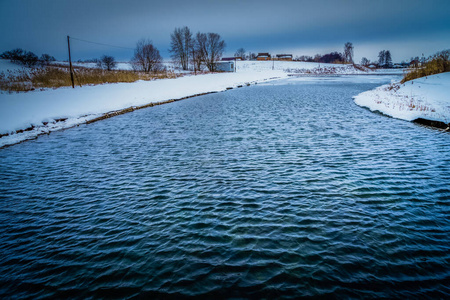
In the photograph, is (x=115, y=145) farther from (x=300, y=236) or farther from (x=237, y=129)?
(x=300, y=236)

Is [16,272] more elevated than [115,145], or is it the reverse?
[115,145]

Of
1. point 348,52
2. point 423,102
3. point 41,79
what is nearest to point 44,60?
point 41,79

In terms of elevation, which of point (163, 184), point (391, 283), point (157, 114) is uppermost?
point (157, 114)

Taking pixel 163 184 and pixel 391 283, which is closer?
pixel 391 283

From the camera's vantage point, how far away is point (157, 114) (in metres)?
26.0

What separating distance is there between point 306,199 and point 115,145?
11780mm

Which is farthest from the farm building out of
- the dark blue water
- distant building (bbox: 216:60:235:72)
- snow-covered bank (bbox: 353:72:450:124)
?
the dark blue water

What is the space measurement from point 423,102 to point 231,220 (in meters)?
24.8

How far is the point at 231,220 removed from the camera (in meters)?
7.12

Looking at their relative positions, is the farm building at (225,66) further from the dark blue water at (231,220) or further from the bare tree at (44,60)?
the dark blue water at (231,220)

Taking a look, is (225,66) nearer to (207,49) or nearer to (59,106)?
(207,49)

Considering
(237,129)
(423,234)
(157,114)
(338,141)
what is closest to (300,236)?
(423,234)

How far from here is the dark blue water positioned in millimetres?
5070

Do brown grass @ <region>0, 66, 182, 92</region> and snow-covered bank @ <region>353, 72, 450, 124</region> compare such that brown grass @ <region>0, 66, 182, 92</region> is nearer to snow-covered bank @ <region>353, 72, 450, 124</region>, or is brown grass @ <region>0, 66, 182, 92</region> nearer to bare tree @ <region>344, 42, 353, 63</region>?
snow-covered bank @ <region>353, 72, 450, 124</region>
